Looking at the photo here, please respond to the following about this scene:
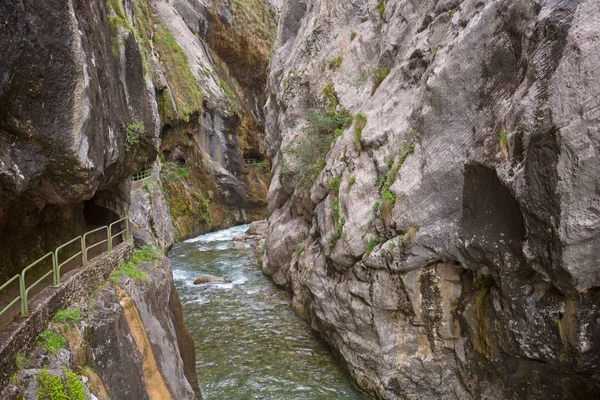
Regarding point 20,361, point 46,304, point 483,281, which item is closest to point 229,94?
point 483,281

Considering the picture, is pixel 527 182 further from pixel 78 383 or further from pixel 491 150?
pixel 78 383

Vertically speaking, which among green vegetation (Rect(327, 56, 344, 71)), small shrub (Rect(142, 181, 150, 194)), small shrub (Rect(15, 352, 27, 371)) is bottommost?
small shrub (Rect(15, 352, 27, 371))

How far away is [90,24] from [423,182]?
8358 mm

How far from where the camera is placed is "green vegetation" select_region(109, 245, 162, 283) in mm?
9539

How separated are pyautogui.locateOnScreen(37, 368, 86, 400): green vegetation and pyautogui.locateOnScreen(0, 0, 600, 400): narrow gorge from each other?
0.03 meters

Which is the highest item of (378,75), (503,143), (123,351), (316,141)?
(378,75)

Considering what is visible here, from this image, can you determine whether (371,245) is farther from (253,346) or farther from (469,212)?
(253,346)

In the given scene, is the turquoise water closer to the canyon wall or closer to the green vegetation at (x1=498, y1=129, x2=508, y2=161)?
the canyon wall

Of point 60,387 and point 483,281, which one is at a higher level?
point 60,387

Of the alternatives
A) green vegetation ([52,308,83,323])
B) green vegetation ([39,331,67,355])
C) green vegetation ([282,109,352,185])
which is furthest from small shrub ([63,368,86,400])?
green vegetation ([282,109,352,185])

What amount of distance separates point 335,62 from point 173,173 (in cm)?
1757

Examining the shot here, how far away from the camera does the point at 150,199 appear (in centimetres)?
2291

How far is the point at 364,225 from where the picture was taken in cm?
1128

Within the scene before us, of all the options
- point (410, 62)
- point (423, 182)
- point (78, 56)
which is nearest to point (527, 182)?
point (423, 182)
